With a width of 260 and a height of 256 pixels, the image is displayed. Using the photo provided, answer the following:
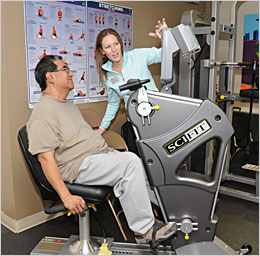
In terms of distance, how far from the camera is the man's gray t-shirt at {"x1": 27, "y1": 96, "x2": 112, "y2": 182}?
176 cm

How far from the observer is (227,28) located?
311 cm

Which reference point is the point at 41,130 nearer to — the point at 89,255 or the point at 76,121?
the point at 76,121

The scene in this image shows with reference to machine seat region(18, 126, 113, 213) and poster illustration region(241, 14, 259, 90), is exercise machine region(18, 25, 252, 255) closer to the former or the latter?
machine seat region(18, 126, 113, 213)

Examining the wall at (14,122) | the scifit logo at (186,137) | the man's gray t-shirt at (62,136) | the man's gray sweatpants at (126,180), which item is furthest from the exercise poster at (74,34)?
the scifit logo at (186,137)

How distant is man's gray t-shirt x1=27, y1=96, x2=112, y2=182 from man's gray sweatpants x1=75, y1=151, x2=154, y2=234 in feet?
0.25

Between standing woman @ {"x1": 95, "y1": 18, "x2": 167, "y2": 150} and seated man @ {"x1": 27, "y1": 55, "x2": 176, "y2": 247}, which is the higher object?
standing woman @ {"x1": 95, "y1": 18, "x2": 167, "y2": 150}

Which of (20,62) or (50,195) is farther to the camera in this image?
(20,62)

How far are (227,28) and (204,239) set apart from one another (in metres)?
2.19

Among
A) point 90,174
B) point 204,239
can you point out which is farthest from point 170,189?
point 90,174

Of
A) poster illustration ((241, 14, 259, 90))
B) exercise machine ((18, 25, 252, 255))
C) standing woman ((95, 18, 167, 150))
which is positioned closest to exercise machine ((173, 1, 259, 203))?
standing woman ((95, 18, 167, 150))

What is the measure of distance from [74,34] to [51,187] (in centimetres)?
136

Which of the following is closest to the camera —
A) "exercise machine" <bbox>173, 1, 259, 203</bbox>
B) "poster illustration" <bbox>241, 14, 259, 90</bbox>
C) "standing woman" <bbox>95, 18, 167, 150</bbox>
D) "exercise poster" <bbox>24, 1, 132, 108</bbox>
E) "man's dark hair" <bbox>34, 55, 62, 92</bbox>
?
"man's dark hair" <bbox>34, 55, 62, 92</bbox>

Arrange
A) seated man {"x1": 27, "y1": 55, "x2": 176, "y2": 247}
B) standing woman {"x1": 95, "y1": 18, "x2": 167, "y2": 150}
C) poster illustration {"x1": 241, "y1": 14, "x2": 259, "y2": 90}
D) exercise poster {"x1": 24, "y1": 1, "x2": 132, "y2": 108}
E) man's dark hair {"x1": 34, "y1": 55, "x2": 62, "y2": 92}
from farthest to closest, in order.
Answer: poster illustration {"x1": 241, "y1": 14, "x2": 259, "y2": 90} → exercise poster {"x1": 24, "y1": 1, "x2": 132, "y2": 108} → standing woman {"x1": 95, "y1": 18, "x2": 167, "y2": 150} → man's dark hair {"x1": 34, "y1": 55, "x2": 62, "y2": 92} → seated man {"x1": 27, "y1": 55, "x2": 176, "y2": 247}

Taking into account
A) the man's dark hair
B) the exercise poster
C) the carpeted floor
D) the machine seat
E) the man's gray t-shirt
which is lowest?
the carpeted floor
